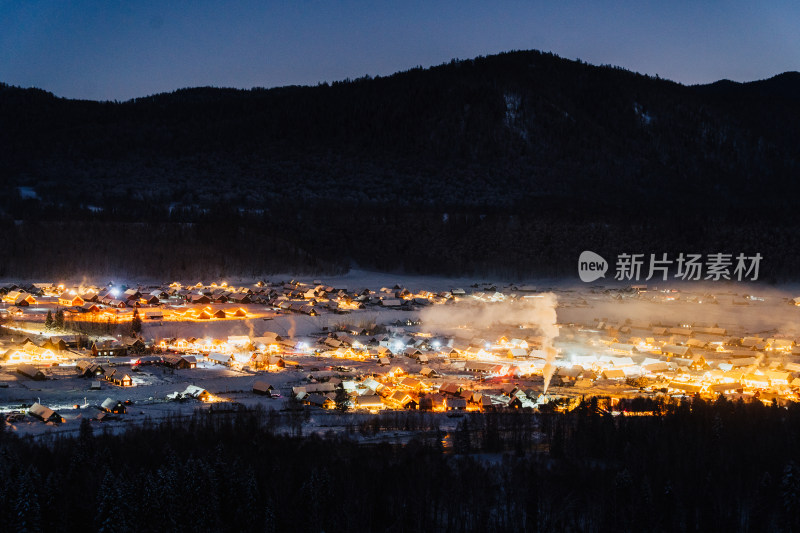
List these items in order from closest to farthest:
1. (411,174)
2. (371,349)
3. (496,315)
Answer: (371,349) < (496,315) < (411,174)

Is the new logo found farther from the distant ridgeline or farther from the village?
the village

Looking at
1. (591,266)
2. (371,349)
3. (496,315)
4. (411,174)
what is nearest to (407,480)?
(371,349)

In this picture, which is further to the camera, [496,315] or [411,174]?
[411,174]

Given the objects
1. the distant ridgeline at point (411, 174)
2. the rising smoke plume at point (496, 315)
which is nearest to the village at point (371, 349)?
the rising smoke plume at point (496, 315)

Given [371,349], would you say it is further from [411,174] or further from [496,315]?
[411,174]

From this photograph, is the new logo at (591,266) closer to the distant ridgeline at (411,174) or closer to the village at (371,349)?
the distant ridgeline at (411,174)

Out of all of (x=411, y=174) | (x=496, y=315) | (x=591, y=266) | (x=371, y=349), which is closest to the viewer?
(x=371, y=349)

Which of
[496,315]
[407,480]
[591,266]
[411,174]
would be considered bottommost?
[407,480]
